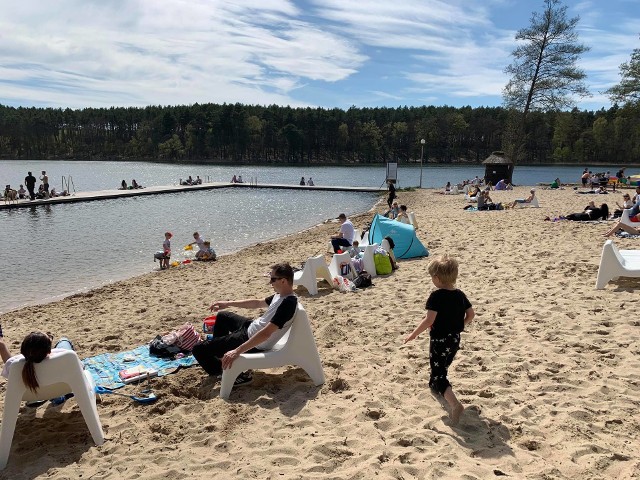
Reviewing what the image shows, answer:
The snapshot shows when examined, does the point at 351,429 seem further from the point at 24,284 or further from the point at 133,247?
the point at 133,247

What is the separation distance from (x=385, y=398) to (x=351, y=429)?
552 mm

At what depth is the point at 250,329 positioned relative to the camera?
14.0 ft

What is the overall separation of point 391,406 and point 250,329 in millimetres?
1400

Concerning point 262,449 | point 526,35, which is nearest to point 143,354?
point 262,449

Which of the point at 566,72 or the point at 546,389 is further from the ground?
the point at 566,72

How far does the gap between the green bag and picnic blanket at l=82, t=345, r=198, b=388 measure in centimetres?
449

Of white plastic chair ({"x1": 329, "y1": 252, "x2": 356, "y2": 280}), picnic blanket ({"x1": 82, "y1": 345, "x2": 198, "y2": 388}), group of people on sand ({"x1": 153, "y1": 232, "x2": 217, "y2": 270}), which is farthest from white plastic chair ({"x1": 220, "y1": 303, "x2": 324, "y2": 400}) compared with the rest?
group of people on sand ({"x1": 153, "y1": 232, "x2": 217, "y2": 270})

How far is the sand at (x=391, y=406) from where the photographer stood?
3076mm

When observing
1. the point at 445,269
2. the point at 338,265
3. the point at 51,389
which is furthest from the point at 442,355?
the point at 338,265

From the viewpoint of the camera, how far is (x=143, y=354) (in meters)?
5.09

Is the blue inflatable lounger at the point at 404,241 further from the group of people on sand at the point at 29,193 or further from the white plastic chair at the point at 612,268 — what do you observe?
the group of people on sand at the point at 29,193

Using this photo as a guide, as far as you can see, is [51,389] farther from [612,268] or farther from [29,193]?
[29,193]

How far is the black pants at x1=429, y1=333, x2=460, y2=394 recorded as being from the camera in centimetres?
361

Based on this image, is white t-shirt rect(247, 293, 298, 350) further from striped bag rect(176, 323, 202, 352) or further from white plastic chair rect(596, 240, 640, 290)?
white plastic chair rect(596, 240, 640, 290)
